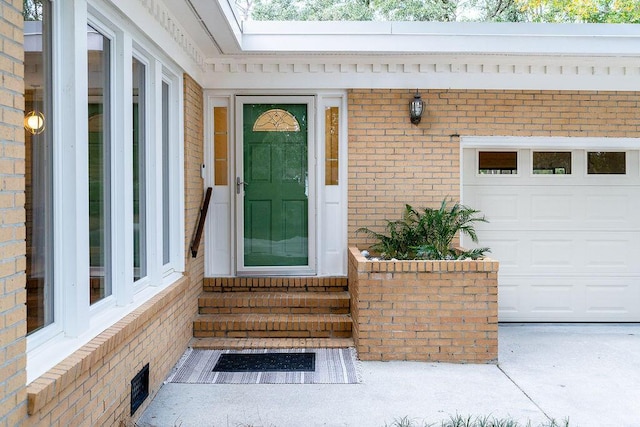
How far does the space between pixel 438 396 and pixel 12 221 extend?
326 cm

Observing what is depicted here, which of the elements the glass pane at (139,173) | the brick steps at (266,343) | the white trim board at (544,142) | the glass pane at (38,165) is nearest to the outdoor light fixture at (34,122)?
the glass pane at (38,165)

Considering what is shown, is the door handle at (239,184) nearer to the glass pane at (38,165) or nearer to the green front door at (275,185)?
the green front door at (275,185)

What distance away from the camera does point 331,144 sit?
622 centimetres

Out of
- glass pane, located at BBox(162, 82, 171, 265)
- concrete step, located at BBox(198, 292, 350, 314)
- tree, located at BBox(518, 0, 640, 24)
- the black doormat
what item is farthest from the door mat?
tree, located at BBox(518, 0, 640, 24)

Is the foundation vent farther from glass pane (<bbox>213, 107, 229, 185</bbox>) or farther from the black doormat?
glass pane (<bbox>213, 107, 229, 185</bbox>)

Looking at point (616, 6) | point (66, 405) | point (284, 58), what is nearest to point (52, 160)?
point (66, 405)

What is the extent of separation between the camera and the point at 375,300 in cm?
496

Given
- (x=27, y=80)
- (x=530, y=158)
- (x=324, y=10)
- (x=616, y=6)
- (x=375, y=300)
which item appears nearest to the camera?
(x=27, y=80)

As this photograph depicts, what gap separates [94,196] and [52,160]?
1.89ft

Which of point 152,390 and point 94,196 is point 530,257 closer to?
point 152,390

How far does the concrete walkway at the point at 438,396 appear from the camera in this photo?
3.74 m

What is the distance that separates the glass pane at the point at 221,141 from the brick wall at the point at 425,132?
1457mm

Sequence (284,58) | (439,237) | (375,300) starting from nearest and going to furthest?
(375,300)
(439,237)
(284,58)

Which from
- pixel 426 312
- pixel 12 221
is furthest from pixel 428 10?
pixel 12 221
